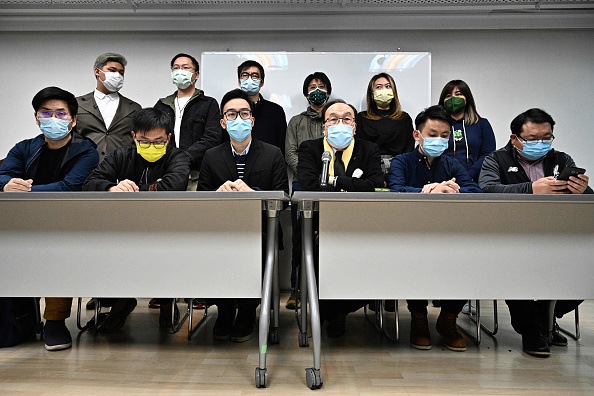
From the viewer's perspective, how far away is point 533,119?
2262 millimetres

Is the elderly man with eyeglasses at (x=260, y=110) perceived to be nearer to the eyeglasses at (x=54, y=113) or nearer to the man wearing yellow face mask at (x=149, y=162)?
the man wearing yellow face mask at (x=149, y=162)

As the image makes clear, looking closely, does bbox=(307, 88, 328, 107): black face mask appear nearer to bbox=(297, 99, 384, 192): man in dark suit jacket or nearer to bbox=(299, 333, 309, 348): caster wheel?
bbox=(297, 99, 384, 192): man in dark suit jacket

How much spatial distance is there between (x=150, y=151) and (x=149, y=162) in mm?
93

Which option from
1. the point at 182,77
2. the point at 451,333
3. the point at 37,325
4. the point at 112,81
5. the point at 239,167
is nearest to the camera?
the point at 451,333

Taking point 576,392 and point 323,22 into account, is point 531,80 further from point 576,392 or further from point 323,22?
point 576,392

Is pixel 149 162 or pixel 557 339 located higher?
pixel 149 162

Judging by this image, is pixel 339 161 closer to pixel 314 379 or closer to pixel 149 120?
pixel 149 120

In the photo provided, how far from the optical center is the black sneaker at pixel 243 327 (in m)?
2.38

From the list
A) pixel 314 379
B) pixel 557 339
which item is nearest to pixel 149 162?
pixel 314 379

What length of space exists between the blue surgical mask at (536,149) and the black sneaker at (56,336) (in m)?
2.42

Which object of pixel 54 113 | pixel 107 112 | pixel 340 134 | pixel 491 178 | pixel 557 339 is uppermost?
pixel 107 112

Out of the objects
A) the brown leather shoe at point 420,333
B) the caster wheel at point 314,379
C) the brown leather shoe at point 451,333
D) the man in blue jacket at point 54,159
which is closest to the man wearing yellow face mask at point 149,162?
the man in blue jacket at point 54,159

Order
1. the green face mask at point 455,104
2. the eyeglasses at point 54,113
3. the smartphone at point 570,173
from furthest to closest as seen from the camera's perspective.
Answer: the green face mask at point 455,104 < the eyeglasses at point 54,113 < the smartphone at point 570,173

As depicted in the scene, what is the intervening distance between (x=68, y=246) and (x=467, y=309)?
8.73 ft
